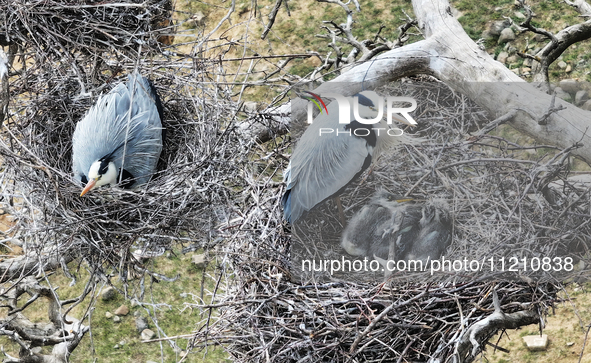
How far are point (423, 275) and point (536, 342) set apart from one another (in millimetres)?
1459

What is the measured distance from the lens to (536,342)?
346 cm

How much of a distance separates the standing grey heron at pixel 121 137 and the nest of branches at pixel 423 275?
0.61 m

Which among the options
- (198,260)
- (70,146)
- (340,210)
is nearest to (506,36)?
(198,260)

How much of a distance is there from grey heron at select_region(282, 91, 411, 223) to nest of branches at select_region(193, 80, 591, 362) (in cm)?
9

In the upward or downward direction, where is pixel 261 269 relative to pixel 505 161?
downward

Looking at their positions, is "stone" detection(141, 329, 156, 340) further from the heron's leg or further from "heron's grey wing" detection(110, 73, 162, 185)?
the heron's leg

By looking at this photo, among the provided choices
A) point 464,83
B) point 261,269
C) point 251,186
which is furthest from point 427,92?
point 261,269

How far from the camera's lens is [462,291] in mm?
2277

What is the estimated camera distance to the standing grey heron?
2.86m

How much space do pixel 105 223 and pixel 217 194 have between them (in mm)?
496

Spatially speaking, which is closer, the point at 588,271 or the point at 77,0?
the point at 588,271

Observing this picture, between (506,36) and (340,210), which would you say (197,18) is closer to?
→ (506,36)

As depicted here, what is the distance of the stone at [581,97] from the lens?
407cm

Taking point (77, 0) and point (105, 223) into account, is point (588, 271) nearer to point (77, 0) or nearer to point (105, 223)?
point (105, 223)
